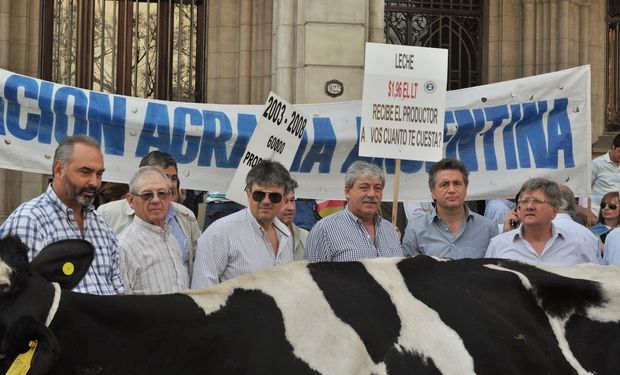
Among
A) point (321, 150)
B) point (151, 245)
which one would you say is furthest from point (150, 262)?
point (321, 150)

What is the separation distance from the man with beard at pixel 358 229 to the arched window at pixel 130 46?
737 cm

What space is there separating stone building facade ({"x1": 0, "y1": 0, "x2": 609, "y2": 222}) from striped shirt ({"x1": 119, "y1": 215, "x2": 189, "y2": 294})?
20.3 ft

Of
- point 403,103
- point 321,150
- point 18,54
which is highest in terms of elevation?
point 18,54

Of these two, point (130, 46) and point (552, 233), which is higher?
point (130, 46)

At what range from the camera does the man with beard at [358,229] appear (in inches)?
209

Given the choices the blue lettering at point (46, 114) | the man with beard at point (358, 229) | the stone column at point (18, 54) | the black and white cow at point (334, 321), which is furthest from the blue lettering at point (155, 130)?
the black and white cow at point (334, 321)

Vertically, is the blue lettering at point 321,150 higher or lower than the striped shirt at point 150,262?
higher

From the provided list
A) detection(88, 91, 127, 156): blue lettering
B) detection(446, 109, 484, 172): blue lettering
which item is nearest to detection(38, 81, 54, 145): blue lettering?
detection(88, 91, 127, 156): blue lettering

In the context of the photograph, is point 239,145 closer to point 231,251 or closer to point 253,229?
point 253,229

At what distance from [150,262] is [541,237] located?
6.66 ft

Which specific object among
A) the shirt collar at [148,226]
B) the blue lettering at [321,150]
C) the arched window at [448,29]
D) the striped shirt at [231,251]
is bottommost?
the striped shirt at [231,251]

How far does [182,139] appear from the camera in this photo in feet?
26.3

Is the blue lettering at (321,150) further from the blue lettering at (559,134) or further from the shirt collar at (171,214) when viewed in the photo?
the shirt collar at (171,214)

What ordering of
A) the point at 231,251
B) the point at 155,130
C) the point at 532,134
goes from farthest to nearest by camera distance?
the point at 532,134
the point at 155,130
the point at 231,251
